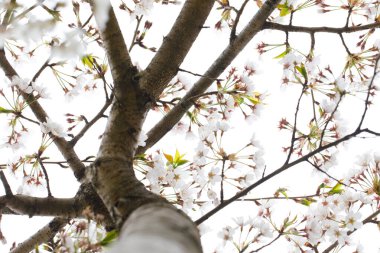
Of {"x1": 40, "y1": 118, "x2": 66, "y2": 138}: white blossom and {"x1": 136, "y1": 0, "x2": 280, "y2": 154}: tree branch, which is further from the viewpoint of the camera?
{"x1": 136, "y1": 0, "x2": 280, "y2": 154}: tree branch

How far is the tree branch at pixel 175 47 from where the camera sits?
1.46 meters

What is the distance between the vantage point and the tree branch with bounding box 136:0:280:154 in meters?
1.59

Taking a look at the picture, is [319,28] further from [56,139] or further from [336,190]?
[56,139]

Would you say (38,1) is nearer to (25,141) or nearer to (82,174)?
(82,174)

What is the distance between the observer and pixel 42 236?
4.95 feet

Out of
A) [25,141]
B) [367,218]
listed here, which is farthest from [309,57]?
[25,141]

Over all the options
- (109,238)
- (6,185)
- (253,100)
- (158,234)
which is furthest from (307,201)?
(158,234)

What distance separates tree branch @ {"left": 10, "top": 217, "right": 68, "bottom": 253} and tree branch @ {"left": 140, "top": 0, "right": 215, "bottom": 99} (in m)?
0.56

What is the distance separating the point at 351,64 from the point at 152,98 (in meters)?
0.91

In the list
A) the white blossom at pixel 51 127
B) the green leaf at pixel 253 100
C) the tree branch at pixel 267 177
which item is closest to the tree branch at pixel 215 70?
the green leaf at pixel 253 100

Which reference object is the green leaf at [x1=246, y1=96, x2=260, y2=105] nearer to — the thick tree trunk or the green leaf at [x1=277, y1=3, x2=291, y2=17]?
the green leaf at [x1=277, y1=3, x2=291, y2=17]

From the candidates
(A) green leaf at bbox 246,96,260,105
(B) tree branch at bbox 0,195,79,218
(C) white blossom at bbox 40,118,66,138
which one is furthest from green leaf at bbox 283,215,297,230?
(C) white blossom at bbox 40,118,66,138

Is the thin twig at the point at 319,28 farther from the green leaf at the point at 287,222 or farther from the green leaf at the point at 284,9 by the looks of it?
the green leaf at the point at 287,222

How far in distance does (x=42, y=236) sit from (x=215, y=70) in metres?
0.87
